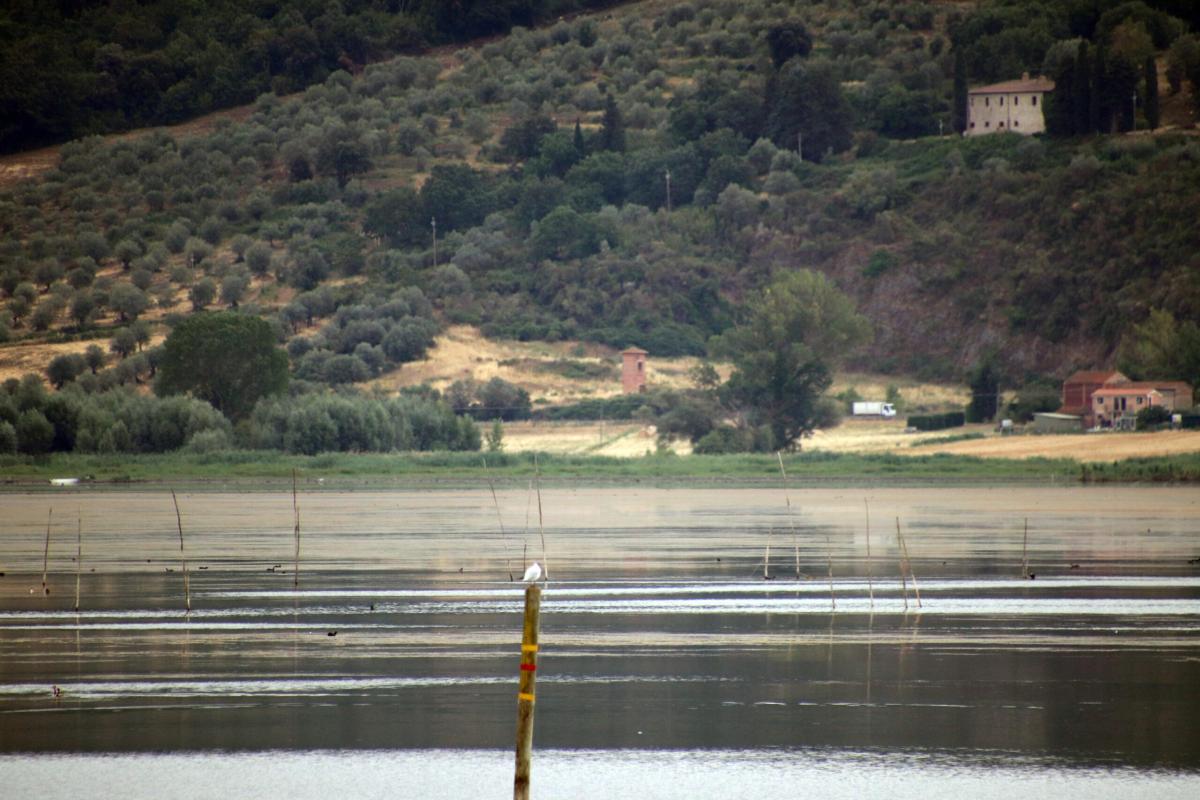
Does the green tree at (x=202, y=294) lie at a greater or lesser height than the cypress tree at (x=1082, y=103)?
lesser

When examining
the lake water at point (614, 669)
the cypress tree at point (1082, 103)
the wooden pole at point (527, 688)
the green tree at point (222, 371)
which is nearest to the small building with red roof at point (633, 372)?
the green tree at point (222, 371)

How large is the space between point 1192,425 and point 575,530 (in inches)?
1775

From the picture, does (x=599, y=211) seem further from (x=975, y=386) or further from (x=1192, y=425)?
(x=1192, y=425)

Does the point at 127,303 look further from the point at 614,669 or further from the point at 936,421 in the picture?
the point at 614,669

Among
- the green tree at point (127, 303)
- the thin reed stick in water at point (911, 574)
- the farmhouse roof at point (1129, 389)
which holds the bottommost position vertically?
the farmhouse roof at point (1129, 389)

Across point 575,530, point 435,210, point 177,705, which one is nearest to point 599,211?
point 435,210

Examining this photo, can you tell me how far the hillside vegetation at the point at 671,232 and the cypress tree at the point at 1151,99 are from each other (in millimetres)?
1759

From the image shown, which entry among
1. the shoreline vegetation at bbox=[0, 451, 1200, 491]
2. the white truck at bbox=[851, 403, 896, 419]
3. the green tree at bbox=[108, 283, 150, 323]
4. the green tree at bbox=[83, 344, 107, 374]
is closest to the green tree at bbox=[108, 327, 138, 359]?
the green tree at bbox=[83, 344, 107, 374]

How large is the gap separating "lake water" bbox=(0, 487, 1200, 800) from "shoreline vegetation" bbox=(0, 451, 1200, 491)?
102ft

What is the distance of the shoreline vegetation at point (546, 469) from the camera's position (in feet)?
242

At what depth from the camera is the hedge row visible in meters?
98.6

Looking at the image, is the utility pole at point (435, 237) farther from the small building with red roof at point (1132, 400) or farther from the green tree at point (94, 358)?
the small building with red roof at point (1132, 400)

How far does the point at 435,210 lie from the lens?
169750 mm

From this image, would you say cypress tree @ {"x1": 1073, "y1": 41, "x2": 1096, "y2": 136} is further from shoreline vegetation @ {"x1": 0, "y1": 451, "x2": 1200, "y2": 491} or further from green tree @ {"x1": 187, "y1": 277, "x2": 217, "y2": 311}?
shoreline vegetation @ {"x1": 0, "y1": 451, "x2": 1200, "y2": 491}
